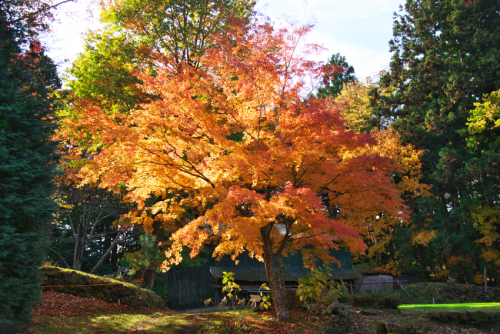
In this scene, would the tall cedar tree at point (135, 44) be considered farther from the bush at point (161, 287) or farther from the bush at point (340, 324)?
the bush at point (340, 324)

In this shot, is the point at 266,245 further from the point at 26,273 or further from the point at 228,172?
the point at 26,273

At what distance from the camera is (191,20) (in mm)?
15266

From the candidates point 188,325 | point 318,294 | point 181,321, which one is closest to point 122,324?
point 181,321

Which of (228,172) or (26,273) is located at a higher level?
(228,172)

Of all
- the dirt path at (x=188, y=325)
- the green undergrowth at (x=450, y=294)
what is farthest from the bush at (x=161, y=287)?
the green undergrowth at (x=450, y=294)

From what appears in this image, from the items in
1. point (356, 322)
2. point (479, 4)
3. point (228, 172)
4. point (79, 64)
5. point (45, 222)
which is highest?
point (479, 4)

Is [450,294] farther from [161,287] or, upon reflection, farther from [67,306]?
[67,306]

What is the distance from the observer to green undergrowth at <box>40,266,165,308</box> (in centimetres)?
939

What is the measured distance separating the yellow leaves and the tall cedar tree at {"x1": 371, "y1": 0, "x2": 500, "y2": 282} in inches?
14.1

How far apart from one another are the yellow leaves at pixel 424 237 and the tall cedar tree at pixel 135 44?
57.9 feet

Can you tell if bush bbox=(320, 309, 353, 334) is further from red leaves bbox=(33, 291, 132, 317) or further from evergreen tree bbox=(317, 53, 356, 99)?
evergreen tree bbox=(317, 53, 356, 99)

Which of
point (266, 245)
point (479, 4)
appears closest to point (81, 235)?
point (266, 245)

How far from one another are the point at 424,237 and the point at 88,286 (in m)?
20.9

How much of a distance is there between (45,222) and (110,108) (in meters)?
9.87
